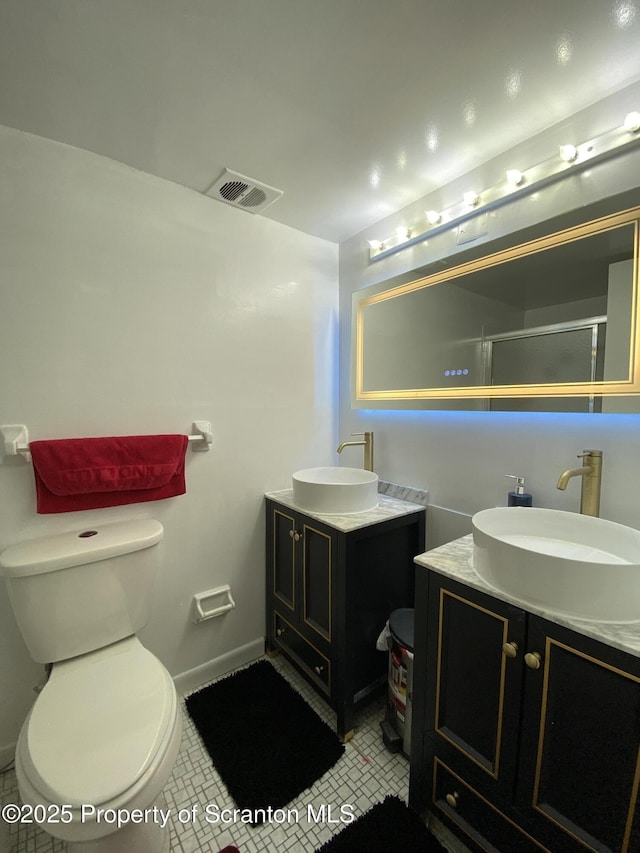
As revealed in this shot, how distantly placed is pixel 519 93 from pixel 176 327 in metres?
1.44

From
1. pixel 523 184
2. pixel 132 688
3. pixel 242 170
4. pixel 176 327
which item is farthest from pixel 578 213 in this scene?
pixel 132 688

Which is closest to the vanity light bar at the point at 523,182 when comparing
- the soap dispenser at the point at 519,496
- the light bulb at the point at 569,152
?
the light bulb at the point at 569,152

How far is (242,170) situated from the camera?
1467 millimetres

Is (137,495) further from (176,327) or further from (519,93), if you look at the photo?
(519,93)

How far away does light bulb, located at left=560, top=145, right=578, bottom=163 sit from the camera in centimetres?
114

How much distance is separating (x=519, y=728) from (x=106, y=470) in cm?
149

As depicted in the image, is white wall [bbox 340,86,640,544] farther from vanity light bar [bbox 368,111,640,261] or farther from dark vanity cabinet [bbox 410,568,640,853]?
dark vanity cabinet [bbox 410,568,640,853]

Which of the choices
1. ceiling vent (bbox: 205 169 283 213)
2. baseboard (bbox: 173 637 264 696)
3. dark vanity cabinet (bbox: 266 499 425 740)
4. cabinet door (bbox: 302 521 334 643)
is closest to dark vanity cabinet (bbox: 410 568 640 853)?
Answer: dark vanity cabinet (bbox: 266 499 425 740)

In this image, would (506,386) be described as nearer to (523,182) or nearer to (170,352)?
(523,182)

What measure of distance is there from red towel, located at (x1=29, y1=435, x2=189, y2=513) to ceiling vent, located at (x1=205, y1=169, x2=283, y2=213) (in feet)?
3.55

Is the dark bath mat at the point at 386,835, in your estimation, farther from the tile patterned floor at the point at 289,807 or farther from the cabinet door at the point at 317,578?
the cabinet door at the point at 317,578

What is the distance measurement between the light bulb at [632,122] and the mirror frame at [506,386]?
213mm

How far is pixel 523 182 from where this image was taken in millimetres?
1280

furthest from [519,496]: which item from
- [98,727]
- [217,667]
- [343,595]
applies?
[217,667]
